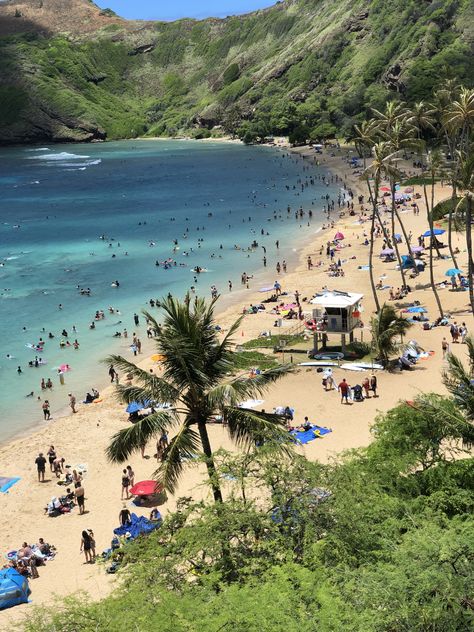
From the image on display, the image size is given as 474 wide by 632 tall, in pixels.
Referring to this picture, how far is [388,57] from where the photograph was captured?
16938cm

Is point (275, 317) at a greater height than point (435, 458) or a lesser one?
lesser

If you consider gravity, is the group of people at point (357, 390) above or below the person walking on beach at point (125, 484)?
above

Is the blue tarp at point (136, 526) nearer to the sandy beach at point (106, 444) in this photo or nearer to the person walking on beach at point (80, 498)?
the sandy beach at point (106, 444)

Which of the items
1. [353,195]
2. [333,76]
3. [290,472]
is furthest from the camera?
[333,76]

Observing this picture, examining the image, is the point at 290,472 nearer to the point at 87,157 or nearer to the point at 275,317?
the point at 275,317

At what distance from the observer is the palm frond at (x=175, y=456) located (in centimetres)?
1603

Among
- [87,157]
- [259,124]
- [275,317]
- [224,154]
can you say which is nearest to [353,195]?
[275,317]

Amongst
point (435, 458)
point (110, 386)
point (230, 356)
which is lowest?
point (110, 386)

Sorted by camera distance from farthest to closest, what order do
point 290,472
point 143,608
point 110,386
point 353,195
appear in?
point 353,195 → point 110,386 → point 290,472 → point 143,608

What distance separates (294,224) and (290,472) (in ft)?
228

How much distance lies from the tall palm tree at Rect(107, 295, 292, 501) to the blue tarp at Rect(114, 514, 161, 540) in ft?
20.6

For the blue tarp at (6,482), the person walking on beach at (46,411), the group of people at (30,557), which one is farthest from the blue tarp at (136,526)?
the person walking on beach at (46,411)

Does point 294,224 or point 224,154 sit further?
point 224,154

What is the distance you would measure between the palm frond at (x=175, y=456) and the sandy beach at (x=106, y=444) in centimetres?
303
